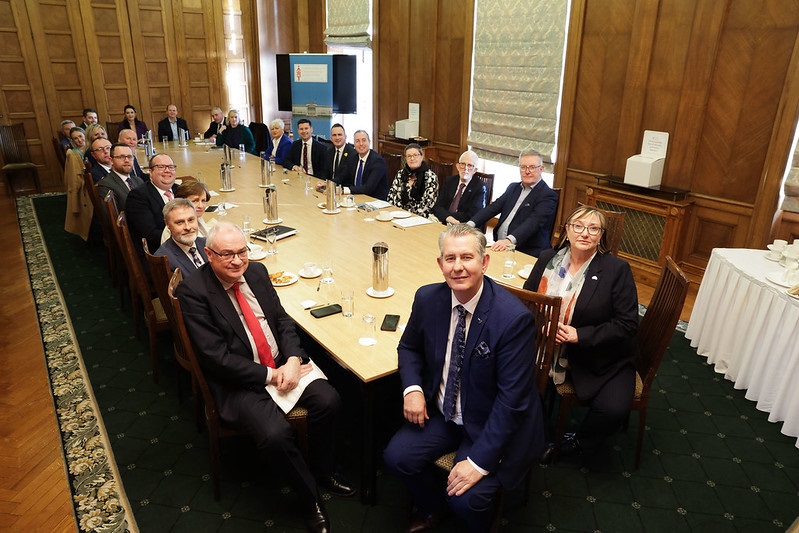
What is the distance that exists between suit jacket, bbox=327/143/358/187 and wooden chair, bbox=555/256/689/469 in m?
3.97

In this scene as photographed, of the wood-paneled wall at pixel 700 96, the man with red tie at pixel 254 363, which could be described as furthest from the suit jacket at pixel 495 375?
the wood-paneled wall at pixel 700 96

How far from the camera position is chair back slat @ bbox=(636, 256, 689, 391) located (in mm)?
2701

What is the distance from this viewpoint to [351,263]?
12.0 ft

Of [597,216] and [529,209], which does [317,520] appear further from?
[529,209]

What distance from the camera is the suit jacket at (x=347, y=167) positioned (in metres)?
6.22

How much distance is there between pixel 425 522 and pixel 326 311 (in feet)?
3.79

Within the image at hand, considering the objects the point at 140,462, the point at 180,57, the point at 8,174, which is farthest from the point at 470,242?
the point at 180,57

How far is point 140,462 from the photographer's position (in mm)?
2959

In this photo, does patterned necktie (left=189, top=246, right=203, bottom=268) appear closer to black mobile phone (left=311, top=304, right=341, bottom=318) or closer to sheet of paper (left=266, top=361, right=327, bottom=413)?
black mobile phone (left=311, top=304, right=341, bottom=318)

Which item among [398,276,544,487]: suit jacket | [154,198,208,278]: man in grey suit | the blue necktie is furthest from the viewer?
the blue necktie

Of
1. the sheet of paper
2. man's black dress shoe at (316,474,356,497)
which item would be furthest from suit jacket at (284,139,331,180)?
man's black dress shoe at (316,474,356,497)

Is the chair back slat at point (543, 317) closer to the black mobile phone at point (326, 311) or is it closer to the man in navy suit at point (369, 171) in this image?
the black mobile phone at point (326, 311)

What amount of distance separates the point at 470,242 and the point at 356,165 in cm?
419

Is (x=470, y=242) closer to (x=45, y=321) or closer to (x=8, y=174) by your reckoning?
(x=45, y=321)
